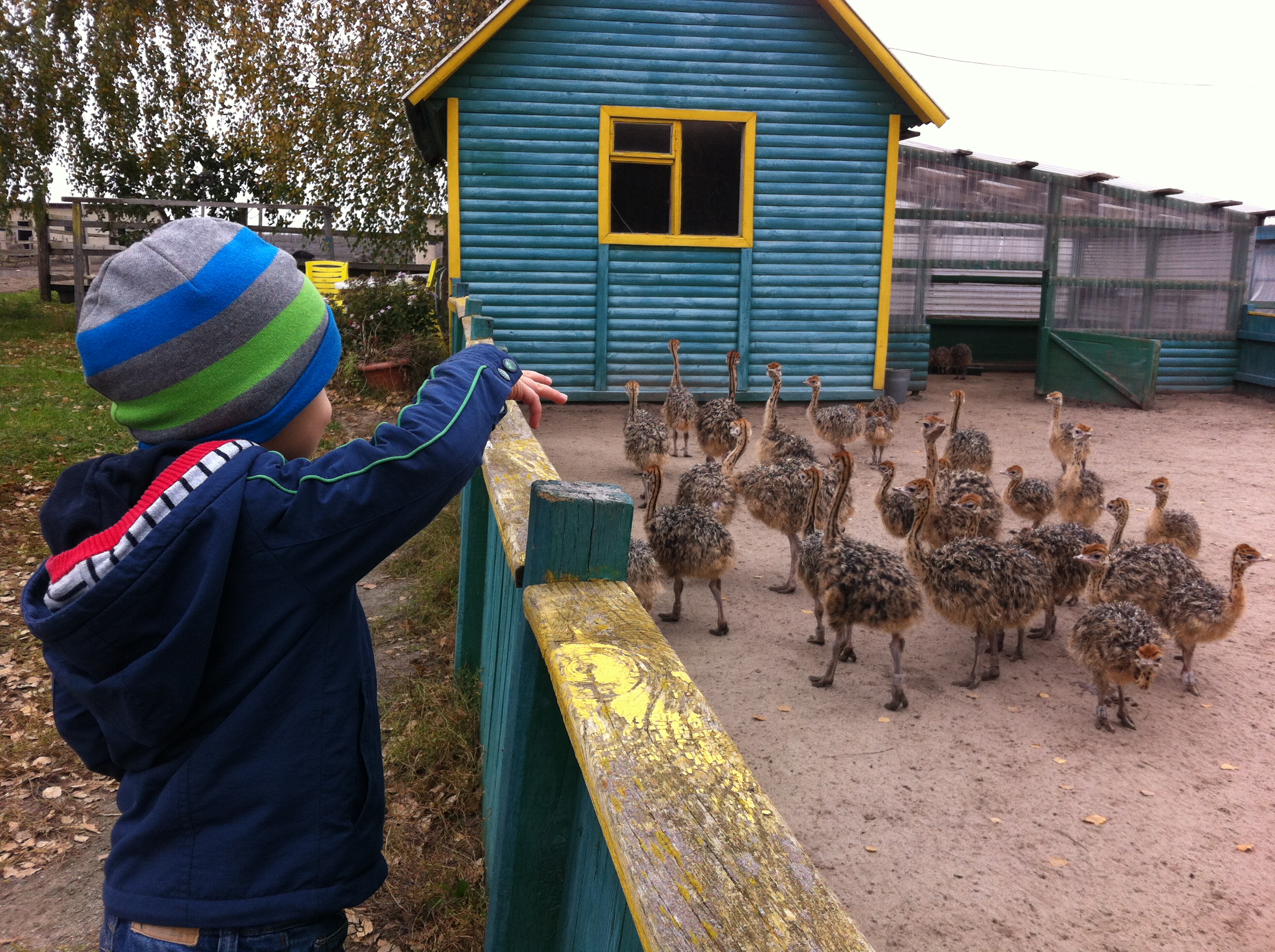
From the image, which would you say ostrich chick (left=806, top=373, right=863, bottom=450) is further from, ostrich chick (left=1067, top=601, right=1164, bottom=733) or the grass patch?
ostrich chick (left=1067, top=601, right=1164, bottom=733)

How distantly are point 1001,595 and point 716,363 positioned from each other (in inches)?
348

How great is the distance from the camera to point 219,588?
1.75 m

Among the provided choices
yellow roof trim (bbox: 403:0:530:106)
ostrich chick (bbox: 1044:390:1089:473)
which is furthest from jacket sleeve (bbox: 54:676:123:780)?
yellow roof trim (bbox: 403:0:530:106)

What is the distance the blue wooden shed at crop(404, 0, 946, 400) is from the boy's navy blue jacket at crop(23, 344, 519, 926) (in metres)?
11.4

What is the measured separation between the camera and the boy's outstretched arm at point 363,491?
70.3 inches

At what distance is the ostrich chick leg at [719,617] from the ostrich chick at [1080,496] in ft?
11.7

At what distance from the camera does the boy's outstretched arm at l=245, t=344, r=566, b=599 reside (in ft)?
5.86

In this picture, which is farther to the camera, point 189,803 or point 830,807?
point 830,807

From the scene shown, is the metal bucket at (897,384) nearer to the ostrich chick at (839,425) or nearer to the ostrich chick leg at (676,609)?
the ostrich chick at (839,425)

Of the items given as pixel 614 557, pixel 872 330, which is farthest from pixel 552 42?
pixel 614 557

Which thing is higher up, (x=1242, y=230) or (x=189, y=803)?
(x=1242, y=230)

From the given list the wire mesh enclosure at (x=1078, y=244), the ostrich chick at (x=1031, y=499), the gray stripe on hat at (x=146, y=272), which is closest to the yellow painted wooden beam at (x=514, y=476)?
the gray stripe on hat at (x=146, y=272)

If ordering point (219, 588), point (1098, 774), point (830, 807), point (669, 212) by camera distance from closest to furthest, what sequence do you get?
point (219, 588), point (830, 807), point (1098, 774), point (669, 212)

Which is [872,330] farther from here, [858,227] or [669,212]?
[669,212]
